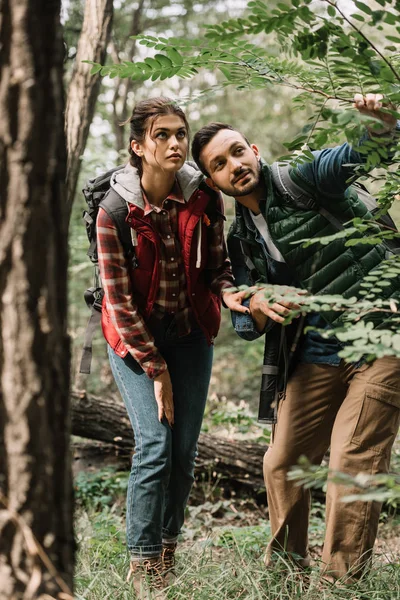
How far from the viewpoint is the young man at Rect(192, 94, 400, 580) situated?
3141mm

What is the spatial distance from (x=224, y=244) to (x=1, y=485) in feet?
7.18

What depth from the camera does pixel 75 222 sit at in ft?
34.0

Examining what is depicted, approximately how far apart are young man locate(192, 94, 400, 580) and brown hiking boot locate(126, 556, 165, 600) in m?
0.64

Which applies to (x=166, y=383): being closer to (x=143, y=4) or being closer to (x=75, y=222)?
(x=75, y=222)

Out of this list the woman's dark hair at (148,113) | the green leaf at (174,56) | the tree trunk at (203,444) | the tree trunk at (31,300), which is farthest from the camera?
the tree trunk at (203,444)

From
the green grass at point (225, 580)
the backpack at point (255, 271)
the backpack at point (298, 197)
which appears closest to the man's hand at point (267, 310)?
the backpack at point (255, 271)

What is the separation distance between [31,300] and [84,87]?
4.15m

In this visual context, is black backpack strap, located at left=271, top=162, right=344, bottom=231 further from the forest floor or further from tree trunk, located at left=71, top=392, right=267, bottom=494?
tree trunk, located at left=71, top=392, right=267, bottom=494

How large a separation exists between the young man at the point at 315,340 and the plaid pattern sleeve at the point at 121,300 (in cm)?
50

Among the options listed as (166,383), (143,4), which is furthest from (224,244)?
(143,4)

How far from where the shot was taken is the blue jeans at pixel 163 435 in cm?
322

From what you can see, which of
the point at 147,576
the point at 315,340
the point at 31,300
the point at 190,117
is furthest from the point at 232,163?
the point at 190,117

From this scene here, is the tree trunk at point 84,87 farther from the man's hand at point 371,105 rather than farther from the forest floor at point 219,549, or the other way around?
the man's hand at point 371,105

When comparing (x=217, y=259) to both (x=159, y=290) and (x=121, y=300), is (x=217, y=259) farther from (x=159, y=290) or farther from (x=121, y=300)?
(x=121, y=300)
